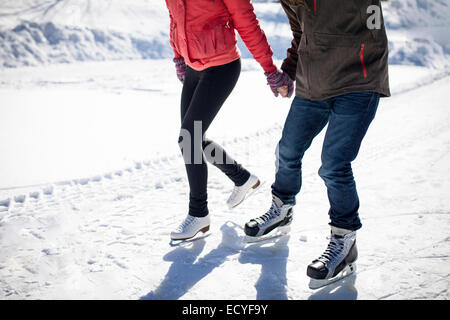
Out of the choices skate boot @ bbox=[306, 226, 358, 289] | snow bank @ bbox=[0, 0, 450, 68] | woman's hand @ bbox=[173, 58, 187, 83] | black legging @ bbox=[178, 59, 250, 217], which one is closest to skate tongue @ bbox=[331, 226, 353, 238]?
skate boot @ bbox=[306, 226, 358, 289]

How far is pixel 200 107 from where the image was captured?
7.59 feet

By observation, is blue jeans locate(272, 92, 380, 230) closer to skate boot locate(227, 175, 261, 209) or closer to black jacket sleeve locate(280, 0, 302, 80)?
black jacket sleeve locate(280, 0, 302, 80)

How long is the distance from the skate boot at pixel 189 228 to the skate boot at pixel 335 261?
2.48ft

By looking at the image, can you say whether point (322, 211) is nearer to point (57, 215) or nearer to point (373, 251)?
point (373, 251)

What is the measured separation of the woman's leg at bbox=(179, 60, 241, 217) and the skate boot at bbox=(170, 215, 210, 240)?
0.21 metres

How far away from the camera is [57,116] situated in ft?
18.0

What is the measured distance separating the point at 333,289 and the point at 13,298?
1615 mm

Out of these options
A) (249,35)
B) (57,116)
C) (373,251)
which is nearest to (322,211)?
(373,251)

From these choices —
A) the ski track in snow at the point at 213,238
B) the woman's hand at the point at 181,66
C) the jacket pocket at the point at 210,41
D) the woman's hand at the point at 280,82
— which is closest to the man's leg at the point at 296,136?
the woman's hand at the point at 280,82

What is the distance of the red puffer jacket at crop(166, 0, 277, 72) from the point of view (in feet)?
7.16

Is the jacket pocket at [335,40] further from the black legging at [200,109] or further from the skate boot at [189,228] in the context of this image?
the skate boot at [189,228]

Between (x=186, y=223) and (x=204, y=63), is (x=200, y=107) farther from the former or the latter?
(x=186, y=223)

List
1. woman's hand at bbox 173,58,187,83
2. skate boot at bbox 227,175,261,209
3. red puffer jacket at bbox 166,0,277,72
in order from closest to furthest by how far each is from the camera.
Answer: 1. red puffer jacket at bbox 166,0,277,72
2. woman's hand at bbox 173,58,187,83
3. skate boot at bbox 227,175,261,209

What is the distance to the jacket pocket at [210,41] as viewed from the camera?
222cm
